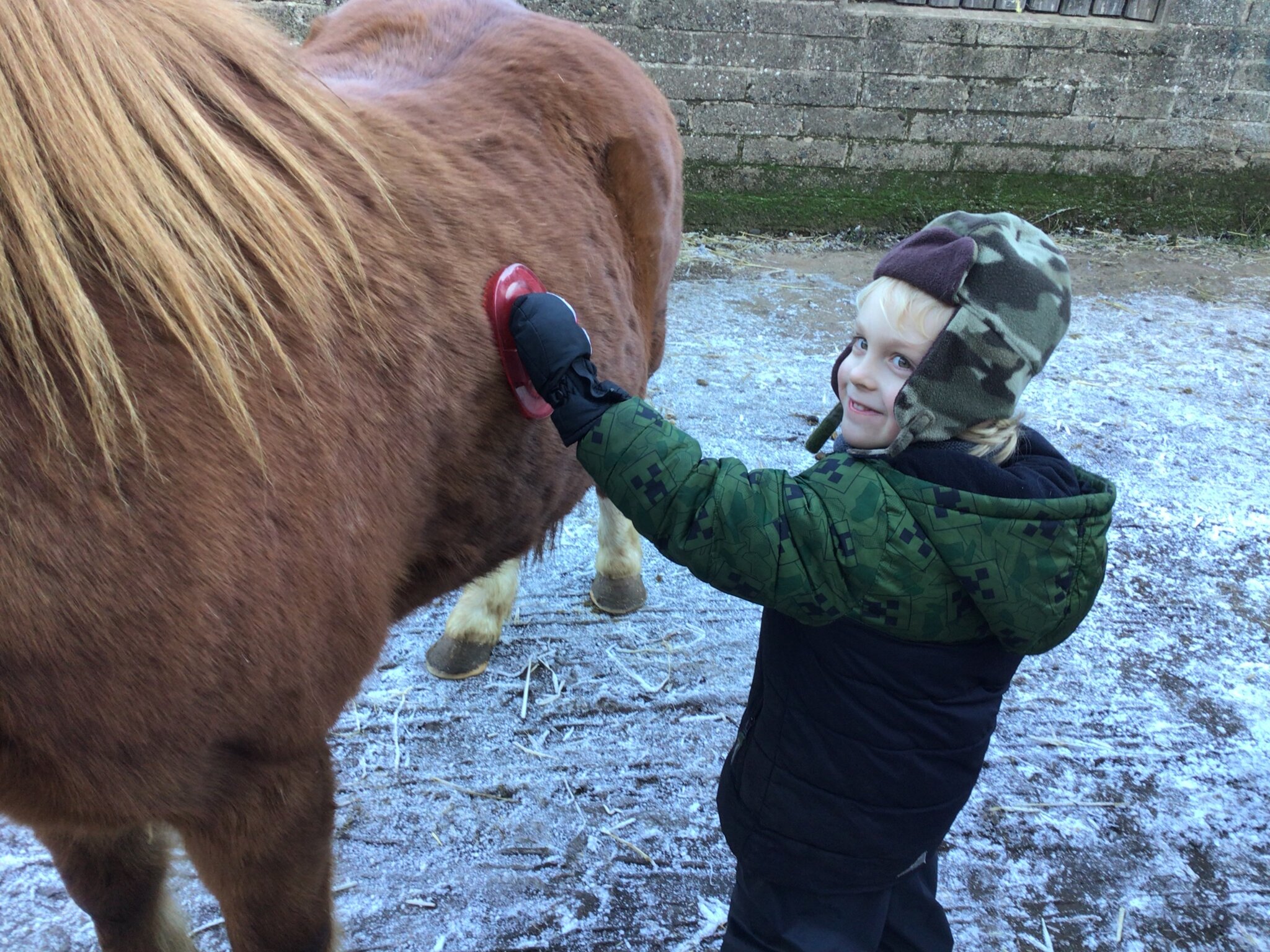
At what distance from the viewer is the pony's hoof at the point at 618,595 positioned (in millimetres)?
2537

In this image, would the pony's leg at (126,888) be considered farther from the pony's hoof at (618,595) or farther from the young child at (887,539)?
the pony's hoof at (618,595)

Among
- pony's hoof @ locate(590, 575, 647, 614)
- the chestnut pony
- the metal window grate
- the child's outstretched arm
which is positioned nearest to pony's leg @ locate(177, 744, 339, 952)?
the chestnut pony

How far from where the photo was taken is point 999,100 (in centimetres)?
534

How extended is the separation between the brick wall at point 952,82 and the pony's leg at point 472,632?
3.72 meters

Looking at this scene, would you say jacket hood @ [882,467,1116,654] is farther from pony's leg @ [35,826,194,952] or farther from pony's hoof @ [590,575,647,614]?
pony's hoof @ [590,575,647,614]

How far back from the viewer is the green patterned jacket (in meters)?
1.06

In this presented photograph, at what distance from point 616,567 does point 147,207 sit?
179 cm

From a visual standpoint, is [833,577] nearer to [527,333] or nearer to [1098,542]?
[1098,542]

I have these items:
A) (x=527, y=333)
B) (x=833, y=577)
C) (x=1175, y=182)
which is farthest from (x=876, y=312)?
(x=1175, y=182)

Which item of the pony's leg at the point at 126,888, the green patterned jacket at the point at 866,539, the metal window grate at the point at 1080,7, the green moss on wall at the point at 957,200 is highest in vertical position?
the metal window grate at the point at 1080,7

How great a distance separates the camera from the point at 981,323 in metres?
1.04

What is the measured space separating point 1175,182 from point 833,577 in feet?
19.5

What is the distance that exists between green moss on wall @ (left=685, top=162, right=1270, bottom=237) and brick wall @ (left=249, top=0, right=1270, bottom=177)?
0.08 metres

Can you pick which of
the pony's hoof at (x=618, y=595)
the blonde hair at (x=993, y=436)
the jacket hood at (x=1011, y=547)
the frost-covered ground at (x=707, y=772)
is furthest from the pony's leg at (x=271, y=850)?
the pony's hoof at (x=618, y=595)
